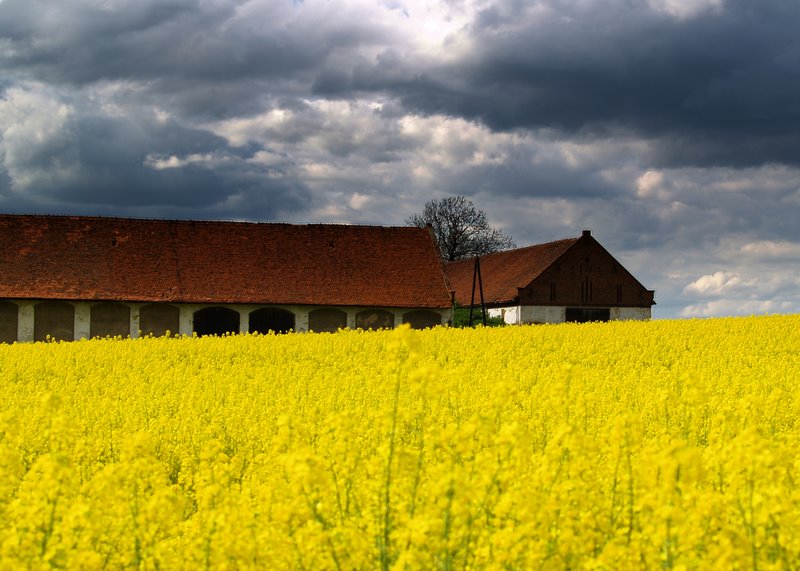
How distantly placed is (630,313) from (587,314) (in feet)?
8.69

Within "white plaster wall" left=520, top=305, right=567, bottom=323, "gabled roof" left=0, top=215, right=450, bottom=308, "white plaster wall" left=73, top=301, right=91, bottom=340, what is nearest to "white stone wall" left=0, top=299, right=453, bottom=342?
"white plaster wall" left=73, top=301, right=91, bottom=340

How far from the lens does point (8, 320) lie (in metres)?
34.7

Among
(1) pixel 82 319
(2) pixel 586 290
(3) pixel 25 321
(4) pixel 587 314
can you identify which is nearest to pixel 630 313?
(4) pixel 587 314

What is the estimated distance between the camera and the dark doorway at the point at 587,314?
148 feet

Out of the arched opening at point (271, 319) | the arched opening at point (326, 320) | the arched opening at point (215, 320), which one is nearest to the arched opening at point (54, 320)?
the arched opening at point (215, 320)

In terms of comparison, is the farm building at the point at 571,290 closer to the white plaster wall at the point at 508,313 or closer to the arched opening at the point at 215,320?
the white plaster wall at the point at 508,313

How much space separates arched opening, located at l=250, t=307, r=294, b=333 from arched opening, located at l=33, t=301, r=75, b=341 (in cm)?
739

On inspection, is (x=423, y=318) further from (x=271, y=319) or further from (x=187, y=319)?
(x=187, y=319)

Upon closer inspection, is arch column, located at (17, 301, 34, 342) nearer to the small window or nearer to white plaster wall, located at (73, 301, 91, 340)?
white plaster wall, located at (73, 301, 91, 340)

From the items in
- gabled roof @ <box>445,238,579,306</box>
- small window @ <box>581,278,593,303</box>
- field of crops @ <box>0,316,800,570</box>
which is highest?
gabled roof @ <box>445,238,579,306</box>

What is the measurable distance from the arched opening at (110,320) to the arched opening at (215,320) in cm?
284

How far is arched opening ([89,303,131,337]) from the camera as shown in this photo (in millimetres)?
35125

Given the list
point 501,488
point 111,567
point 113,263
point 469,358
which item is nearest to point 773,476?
point 501,488

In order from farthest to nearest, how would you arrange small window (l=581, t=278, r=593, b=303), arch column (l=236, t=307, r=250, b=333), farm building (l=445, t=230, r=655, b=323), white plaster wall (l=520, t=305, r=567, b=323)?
small window (l=581, t=278, r=593, b=303)
farm building (l=445, t=230, r=655, b=323)
white plaster wall (l=520, t=305, r=567, b=323)
arch column (l=236, t=307, r=250, b=333)
